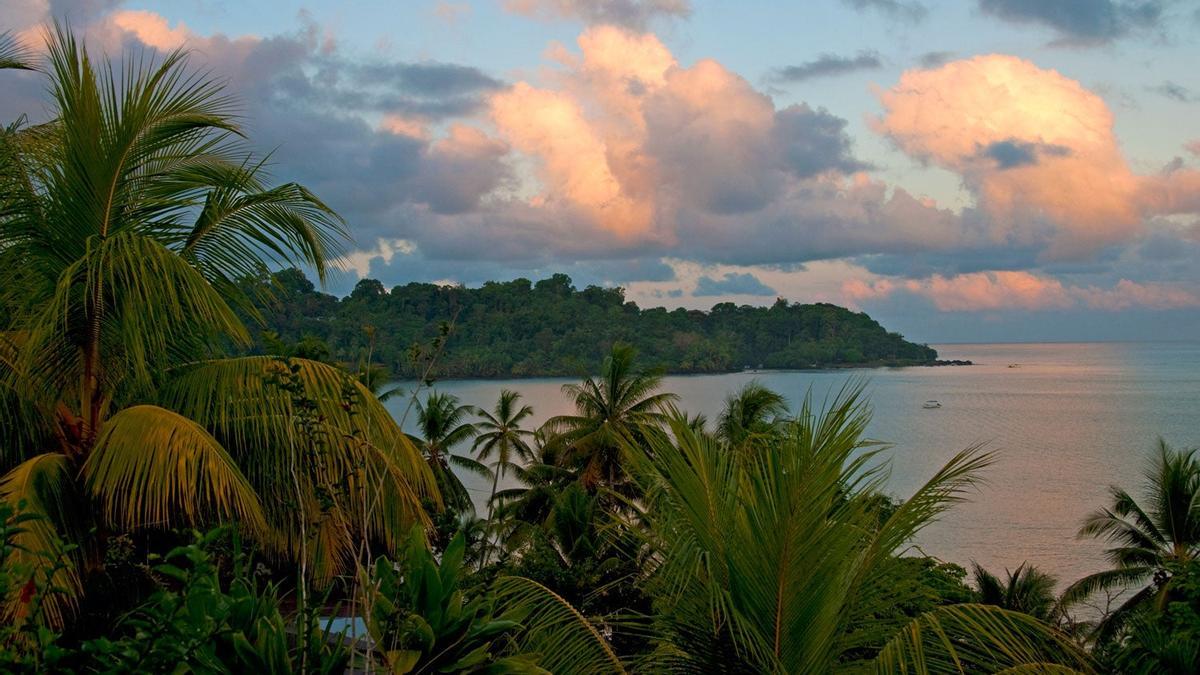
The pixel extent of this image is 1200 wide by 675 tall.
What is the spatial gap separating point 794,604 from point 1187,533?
2094 centimetres

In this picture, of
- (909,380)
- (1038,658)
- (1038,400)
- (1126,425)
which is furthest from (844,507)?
(909,380)

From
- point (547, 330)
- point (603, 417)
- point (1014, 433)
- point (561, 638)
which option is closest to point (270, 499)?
point (561, 638)

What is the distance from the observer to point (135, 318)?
16.7 feet

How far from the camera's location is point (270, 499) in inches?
236

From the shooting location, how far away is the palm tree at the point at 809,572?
381 centimetres

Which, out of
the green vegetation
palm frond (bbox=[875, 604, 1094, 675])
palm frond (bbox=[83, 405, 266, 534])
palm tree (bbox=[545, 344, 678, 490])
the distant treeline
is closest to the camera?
the green vegetation

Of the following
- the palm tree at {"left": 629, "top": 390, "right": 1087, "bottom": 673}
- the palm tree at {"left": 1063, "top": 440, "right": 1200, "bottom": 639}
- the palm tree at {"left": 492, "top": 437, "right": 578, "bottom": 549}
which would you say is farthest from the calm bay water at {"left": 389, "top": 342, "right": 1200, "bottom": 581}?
the palm tree at {"left": 492, "top": 437, "right": 578, "bottom": 549}

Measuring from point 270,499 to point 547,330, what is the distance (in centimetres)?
9669

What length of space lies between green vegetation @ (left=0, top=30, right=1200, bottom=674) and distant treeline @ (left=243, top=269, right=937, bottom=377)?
1.74 ft

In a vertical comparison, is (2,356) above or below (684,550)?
above

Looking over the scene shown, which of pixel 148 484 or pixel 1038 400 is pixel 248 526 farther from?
pixel 1038 400

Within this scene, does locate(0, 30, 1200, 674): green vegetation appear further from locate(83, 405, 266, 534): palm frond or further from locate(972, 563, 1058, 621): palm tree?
locate(972, 563, 1058, 621): palm tree

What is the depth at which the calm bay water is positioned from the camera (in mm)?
44500

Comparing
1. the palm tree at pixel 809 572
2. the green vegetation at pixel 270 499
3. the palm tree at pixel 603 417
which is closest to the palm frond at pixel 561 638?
the green vegetation at pixel 270 499
